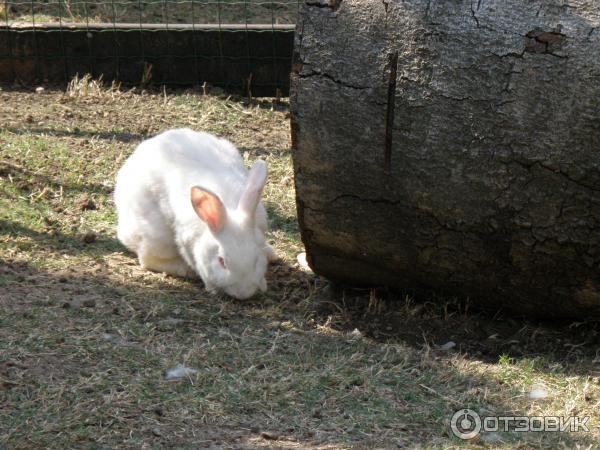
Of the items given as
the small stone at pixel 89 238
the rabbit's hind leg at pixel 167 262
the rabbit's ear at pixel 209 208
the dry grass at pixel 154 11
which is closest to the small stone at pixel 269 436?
the rabbit's ear at pixel 209 208

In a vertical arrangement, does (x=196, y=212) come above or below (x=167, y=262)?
above

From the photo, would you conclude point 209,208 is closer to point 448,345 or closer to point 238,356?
point 238,356

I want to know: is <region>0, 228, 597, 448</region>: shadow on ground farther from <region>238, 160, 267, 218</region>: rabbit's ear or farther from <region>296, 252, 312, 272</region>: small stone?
<region>238, 160, 267, 218</region>: rabbit's ear

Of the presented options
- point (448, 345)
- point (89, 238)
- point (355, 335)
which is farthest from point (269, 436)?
point (89, 238)

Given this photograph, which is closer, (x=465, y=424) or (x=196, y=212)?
(x=465, y=424)

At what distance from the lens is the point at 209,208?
4.51 meters

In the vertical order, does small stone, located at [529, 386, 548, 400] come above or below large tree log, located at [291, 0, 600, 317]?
below

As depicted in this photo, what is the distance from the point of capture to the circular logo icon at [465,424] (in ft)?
11.5

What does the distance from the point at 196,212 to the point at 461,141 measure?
51.2 inches

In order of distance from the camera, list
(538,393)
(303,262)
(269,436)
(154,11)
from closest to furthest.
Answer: (269,436), (538,393), (303,262), (154,11)

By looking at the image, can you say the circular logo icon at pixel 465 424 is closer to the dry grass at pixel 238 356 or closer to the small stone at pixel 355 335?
the dry grass at pixel 238 356

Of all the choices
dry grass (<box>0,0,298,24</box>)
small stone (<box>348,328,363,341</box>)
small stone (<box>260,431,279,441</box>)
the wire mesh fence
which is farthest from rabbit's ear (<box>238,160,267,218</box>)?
dry grass (<box>0,0,298,24</box>)

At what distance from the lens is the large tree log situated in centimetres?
376

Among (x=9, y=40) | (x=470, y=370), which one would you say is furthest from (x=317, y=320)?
(x=9, y=40)
